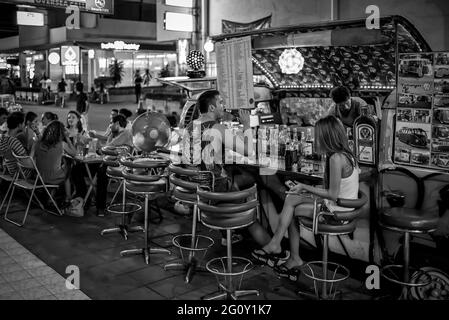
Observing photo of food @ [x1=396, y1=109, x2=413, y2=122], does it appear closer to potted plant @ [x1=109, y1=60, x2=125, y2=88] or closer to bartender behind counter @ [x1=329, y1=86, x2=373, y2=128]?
bartender behind counter @ [x1=329, y1=86, x2=373, y2=128]

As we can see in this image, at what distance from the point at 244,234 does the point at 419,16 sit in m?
4.53

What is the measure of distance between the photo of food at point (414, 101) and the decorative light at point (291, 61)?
10.6 feet

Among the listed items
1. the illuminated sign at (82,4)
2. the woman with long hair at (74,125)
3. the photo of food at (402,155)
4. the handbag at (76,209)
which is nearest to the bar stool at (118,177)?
the handbag at (76,209)

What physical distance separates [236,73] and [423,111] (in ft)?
5.98

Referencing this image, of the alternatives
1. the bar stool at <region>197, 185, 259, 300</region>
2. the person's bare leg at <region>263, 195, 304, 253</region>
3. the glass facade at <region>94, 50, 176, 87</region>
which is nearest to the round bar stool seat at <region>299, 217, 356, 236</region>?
the person's bare leg at <region>263, 195, 304, 253</region>

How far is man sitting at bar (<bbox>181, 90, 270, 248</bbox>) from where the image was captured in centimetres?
439

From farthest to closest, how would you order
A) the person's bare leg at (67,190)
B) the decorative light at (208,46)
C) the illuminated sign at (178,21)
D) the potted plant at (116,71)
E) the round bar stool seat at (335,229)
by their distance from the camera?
the potted plant at (116,71)
the illuminated sign at (178,21)
the decorative light at (208,46)
the person's bare leg at (67,190)
the round bar stool seat at (335,229)

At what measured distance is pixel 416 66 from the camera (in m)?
4.10

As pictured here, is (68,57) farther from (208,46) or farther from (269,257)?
(269,257)

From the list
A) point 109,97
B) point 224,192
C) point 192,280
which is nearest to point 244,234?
point 192,280

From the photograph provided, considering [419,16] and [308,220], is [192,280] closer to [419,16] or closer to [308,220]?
[308,220]

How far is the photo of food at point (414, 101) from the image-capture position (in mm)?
4054

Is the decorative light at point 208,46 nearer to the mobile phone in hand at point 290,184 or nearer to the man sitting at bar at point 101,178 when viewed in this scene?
the man sitting at bar at point 101,178

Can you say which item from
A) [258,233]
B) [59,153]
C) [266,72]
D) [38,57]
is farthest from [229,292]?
[38,57]
